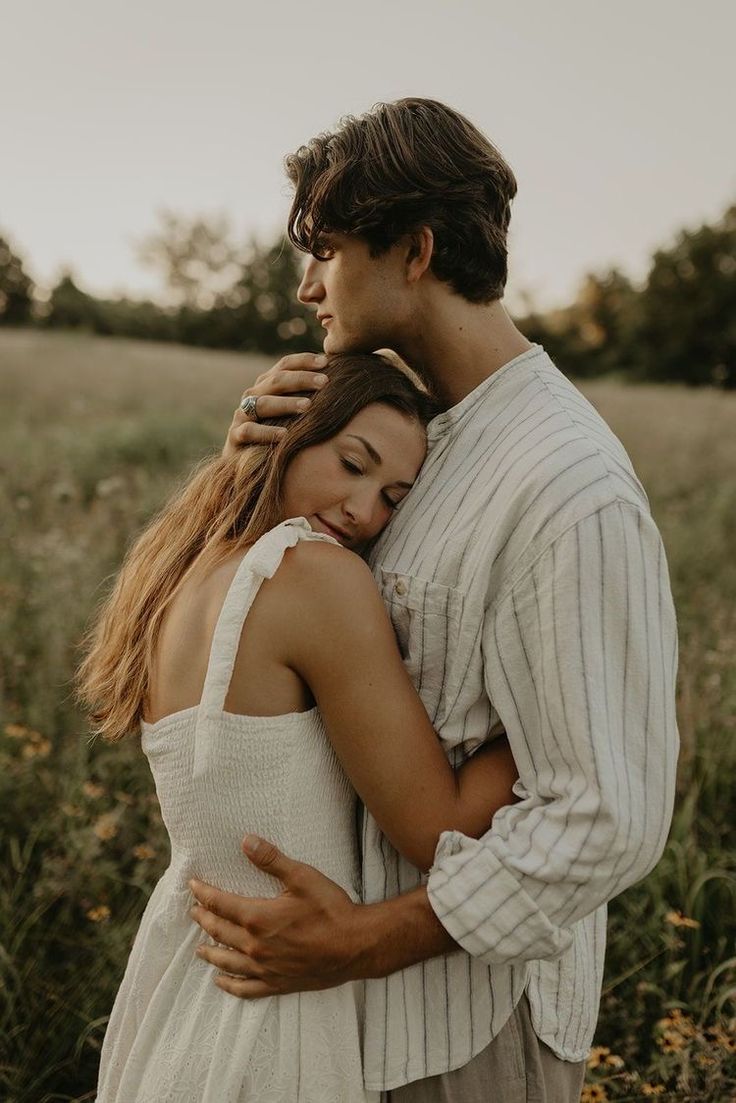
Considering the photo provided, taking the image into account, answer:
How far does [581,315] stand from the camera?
136 feet

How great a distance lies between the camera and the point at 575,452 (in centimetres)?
146

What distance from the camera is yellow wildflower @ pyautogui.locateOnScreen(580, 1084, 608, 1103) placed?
2.15 m

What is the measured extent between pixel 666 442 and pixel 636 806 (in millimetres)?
9155

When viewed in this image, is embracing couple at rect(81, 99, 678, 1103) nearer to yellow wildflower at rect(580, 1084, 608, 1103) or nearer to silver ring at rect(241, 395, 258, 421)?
silver ring at rect(241, 395, 258, 421)

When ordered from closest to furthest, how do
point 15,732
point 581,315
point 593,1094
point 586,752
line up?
point 586,752 < point 593,1094 < point 15,732 < point 581,315

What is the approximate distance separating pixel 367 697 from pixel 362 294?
0.91 metres

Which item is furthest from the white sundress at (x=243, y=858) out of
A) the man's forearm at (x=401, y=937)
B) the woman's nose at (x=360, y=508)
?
the woman's nose at (x=360, y=508)

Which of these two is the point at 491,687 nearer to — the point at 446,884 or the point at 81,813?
the point at 446,884

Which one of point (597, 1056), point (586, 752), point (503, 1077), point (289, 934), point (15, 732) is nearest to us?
point (586, 752)

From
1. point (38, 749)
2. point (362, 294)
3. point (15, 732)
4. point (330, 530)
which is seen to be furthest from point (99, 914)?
point (362, 294)

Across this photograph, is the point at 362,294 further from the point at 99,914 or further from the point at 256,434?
the point at 99,914

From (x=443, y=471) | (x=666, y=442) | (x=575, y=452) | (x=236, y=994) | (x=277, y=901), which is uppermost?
(x=575, y=452)

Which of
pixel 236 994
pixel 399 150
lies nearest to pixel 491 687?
pixel 236 994

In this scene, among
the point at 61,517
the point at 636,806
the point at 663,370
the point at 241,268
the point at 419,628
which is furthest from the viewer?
the point at 241,268
